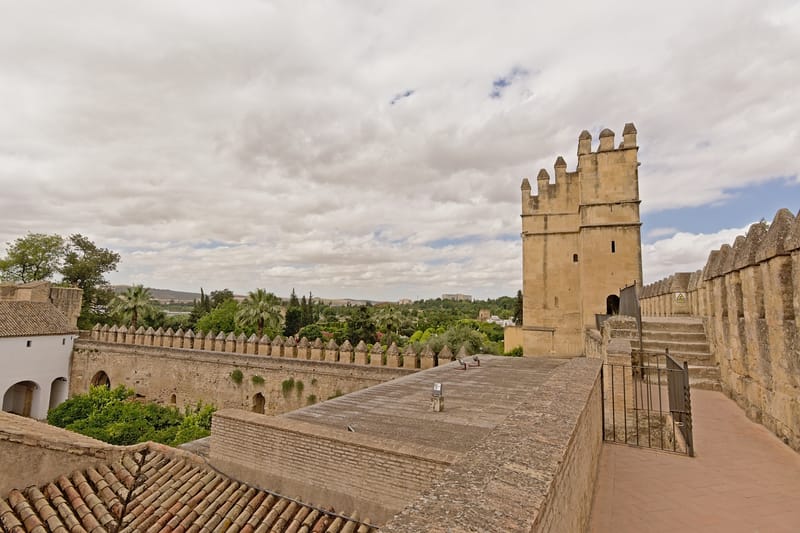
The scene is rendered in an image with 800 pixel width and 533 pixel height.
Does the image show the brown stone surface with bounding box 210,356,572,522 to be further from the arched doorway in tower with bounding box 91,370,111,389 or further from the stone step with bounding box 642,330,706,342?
the arched doorway in tower with bounding box 91,370,111,389

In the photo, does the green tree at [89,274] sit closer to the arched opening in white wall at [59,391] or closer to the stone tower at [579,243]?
the arched opening in white wall at [59,391]

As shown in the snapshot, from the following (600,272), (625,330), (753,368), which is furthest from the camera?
(600,272)

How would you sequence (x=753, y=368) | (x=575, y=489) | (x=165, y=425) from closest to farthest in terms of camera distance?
(x=575, y=489), (x=753, y=368), (x=165, y=425)

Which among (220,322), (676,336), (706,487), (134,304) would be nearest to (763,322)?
(706,487)

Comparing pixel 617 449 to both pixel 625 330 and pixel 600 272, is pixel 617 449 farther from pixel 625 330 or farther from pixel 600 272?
pixel 600 272

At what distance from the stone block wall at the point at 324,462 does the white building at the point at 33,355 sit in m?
22.7

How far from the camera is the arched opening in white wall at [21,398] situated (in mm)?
22141

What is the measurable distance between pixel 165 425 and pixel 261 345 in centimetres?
514

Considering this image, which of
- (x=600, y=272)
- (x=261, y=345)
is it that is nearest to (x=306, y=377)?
(x=261, y=345)

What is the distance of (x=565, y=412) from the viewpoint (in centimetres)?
303

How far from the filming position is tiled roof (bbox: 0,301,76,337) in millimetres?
20609

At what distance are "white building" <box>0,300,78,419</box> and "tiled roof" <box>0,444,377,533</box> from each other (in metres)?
21.6

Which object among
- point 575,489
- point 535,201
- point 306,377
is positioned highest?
point 535,201

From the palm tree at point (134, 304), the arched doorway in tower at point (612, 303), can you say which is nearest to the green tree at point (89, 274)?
the palm tree at point (134, 304)
